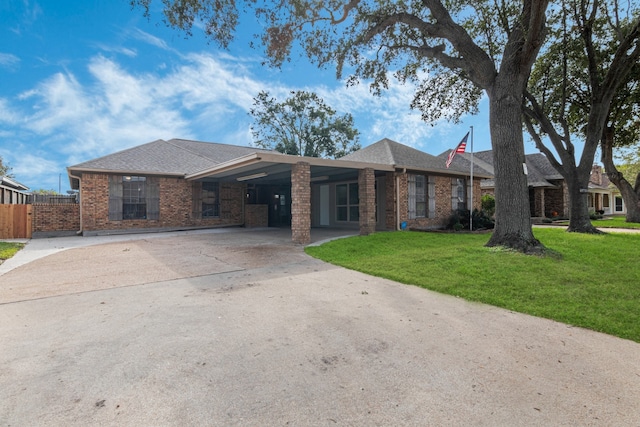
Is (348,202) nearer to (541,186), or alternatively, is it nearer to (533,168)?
(541,186)

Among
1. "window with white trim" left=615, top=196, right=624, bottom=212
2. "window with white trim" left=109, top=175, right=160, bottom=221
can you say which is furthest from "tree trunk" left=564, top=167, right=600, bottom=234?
"window with white trim" left=615, top=196, right=624, bottom=212

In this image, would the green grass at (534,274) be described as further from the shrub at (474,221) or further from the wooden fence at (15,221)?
the wooden fence at (15,221)

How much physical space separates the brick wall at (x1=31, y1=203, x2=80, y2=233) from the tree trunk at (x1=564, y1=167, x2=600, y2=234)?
20.1m

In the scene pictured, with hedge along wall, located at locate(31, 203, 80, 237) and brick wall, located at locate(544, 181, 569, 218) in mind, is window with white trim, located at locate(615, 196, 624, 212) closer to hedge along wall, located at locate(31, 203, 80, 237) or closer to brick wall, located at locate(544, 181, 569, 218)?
brick wall, located at locate(544, 181, 569, 218)

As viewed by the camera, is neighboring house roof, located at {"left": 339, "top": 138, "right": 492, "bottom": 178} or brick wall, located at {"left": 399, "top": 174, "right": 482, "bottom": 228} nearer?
neighboring house roof, located at {"left": 339, "top": 138, "right": 492, "bottom": 178}

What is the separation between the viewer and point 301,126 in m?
34.2

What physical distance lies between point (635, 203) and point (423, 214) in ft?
45.1

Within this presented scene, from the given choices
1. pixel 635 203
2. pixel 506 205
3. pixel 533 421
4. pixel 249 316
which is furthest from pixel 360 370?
pixel 635 203

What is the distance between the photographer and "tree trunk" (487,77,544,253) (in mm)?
8008

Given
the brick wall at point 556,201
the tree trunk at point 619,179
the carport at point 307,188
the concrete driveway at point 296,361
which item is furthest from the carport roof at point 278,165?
the brick wall at point 556,201

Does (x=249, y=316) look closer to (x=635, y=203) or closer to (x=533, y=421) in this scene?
(x=533, y=421)

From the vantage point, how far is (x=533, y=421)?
1.98m

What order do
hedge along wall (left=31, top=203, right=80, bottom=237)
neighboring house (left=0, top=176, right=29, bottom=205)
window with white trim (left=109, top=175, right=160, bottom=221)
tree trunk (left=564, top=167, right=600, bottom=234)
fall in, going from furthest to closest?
neighboring house (left=0, top=176, right=29, bottom=205) → window with white trim (left=109, top=175, right=160, bottom=221) → hedge along wall (left=31, top=203, right=80, bottom=237) → tree trunk (left=564, top=167, right=600, bottom=234)

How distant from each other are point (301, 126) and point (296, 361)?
3322cm
